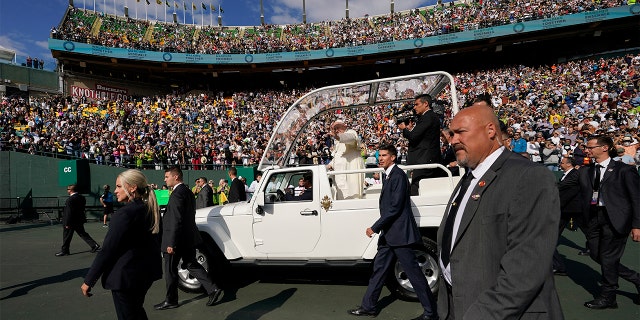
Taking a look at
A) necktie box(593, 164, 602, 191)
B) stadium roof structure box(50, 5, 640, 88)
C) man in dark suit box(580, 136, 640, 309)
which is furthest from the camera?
stadium roof structure box(50, 5, 640, 88)

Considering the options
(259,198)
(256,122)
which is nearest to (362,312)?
(259,198)

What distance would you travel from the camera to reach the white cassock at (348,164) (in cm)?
570

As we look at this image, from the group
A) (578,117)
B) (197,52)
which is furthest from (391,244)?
(197,52)

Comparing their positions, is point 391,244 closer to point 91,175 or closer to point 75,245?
point 75,245

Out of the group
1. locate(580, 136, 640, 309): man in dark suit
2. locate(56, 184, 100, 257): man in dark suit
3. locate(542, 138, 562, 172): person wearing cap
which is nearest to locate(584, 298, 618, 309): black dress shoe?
locate(580, 136, 640, 309): man in dark suit

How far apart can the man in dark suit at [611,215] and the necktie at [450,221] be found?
3701 millimetres

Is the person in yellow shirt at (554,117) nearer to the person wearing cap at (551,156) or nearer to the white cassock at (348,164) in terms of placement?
the person wearing cap at (551,156)

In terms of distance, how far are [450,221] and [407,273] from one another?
8.07ft

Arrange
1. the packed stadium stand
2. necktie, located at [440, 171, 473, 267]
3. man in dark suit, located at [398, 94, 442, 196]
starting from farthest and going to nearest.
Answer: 1. the packed stadium stand
2. man in dark suit, located at [398, 94, 442, 196]
3. necktie, located at [440, 171, 473, 267]

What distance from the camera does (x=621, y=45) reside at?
27656 mm

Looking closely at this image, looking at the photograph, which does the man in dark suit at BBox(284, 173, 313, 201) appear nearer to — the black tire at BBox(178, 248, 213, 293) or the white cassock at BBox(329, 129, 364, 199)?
the white cassock at BBox(329, 129, 364, 199)

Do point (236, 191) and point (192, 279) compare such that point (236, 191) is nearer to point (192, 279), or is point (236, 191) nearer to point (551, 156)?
point (192, 279)

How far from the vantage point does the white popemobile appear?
491cm

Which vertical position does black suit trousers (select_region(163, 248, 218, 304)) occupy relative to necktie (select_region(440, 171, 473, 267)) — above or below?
below
